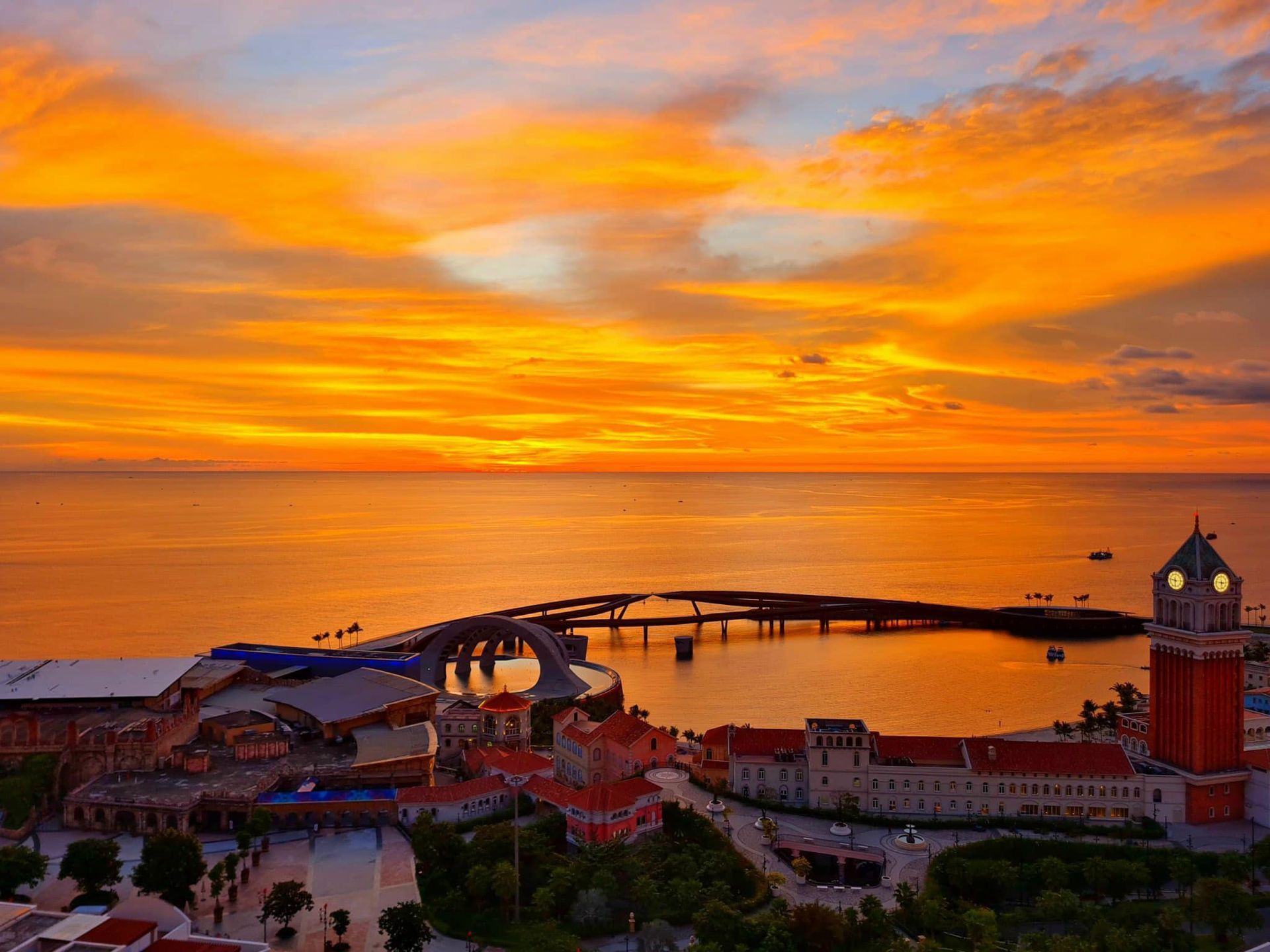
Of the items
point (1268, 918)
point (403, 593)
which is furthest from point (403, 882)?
point (403, 593)

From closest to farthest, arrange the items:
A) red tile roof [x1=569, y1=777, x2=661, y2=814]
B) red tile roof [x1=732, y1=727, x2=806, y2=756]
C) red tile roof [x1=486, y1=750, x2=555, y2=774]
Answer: red tile roof [x1=569, y1=777, x2=661, y2=814]
red tile roof [x1=486, y1=750, x2=555, y2=774]
red tile roof [x1=732, y1=727, x2=806, y2=756]

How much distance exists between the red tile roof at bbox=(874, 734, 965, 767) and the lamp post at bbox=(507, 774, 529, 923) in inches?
876

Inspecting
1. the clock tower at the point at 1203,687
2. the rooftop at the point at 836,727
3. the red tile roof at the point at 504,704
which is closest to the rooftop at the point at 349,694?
the red tile roof at the point at 504,704

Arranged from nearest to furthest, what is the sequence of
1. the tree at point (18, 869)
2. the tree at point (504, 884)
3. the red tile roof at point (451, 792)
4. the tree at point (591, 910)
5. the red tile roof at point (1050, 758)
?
the tree at point (18, 869) < the tree at point (591, 910) < the tree at point (504, 884) < the red tile roof at point (451, 792) < the red tile roof at point (1050, 758)

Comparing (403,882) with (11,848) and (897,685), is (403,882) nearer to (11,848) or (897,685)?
(11,848)

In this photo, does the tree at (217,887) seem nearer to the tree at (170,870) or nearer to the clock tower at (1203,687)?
the tree at (170,870)

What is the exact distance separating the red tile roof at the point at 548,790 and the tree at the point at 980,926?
2113cm

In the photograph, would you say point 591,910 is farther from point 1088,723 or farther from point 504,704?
point 1088,723

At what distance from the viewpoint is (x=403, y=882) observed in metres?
45.6

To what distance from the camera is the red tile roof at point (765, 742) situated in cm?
5884

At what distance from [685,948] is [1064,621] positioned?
106 meters

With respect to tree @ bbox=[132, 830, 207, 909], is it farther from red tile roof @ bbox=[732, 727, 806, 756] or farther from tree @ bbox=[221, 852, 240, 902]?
red tile roof @ bbox=[732, 727, 806, 756]

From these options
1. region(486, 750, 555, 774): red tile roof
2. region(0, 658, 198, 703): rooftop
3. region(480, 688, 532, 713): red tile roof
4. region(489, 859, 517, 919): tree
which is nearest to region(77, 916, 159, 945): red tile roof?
region(489, 859, 517, 919): tree

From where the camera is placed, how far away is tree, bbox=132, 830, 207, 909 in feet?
137
